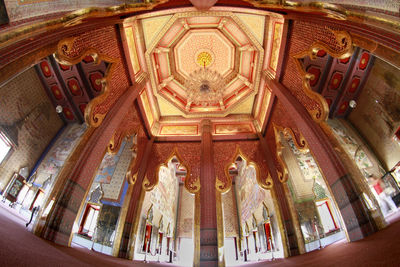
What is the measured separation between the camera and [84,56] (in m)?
4.48

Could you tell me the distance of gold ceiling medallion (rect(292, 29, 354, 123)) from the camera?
3.94 metres

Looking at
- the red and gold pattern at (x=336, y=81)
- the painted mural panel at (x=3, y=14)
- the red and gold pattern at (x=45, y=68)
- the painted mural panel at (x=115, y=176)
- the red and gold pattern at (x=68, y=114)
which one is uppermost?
the red and gold pattern at (x=45, y=68)

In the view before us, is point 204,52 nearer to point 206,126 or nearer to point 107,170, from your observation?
point 206,126

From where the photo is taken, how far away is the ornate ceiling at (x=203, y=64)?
245 inches

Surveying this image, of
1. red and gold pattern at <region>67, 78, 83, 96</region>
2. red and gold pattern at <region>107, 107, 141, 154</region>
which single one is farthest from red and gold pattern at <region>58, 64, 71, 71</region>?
red and gold pattern at <region>107, 107, 141, 154</region>

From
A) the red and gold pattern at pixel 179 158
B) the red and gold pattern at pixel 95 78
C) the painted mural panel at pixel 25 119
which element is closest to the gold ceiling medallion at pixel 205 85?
the red and gold pattern at pixel 179 158

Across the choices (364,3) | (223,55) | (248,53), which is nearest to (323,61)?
(248,53)

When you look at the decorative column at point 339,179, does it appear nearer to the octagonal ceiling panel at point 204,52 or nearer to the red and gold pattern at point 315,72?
the red and gold pattern at point 315,72

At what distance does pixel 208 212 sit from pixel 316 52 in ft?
16.9

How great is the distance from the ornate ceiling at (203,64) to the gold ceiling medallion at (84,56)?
94cm

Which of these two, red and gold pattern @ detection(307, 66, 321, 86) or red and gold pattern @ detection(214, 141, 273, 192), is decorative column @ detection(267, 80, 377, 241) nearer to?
red and gold pattern @ detection(307, 66, 321, 86)

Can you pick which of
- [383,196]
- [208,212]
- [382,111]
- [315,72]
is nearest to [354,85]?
[382,111]

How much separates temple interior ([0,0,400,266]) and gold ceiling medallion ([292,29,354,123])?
0.11 feet

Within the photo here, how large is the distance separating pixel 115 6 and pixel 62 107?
577 centimetres
